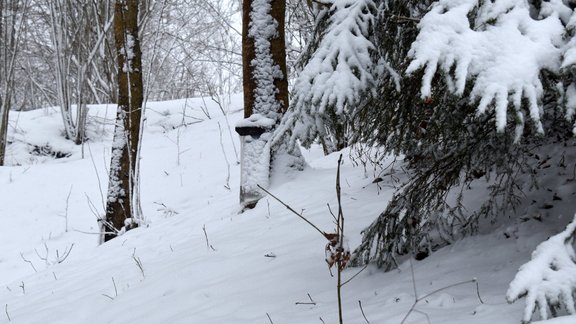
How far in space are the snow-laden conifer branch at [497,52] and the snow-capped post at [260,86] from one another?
124 inches

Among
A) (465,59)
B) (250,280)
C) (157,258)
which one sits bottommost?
(157,258)

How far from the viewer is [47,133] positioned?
10992 mm

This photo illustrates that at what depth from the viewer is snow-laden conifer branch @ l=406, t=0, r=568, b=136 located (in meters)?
1.59

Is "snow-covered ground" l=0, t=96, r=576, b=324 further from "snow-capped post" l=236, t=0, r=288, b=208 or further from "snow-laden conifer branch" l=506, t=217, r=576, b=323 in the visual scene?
"snow-capped post" l=236, t=0, r=288, b=208

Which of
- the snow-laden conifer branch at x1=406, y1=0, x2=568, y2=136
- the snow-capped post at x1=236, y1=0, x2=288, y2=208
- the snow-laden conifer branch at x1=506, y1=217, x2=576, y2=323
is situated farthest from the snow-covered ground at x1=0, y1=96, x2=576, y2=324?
the snow-laden conifer branch at x1=406, y1=0, x2=568, y2=136

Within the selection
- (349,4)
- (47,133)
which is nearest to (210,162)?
(47,133)

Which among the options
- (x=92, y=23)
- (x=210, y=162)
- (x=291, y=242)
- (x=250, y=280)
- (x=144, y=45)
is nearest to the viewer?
(x=250, y=280)

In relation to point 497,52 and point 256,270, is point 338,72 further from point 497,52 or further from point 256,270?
point 256,270

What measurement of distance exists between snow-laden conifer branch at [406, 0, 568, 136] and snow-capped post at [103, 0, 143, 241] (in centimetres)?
531

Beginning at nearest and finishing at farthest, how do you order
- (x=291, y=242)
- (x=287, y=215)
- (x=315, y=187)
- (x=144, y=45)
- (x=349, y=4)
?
(x=349, y=4), (x=291, y=242), (x=287, y=215), (x=315, y=187), (x=144, y=45)

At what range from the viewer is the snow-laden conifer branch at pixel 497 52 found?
5.20 feet

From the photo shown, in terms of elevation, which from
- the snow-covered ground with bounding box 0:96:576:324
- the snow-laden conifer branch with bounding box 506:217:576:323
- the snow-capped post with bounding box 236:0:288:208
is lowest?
the snow-covered ground with bounding box 0:96:576:324

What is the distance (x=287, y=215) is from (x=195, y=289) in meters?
1.32

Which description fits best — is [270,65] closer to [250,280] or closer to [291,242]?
[291,242]
